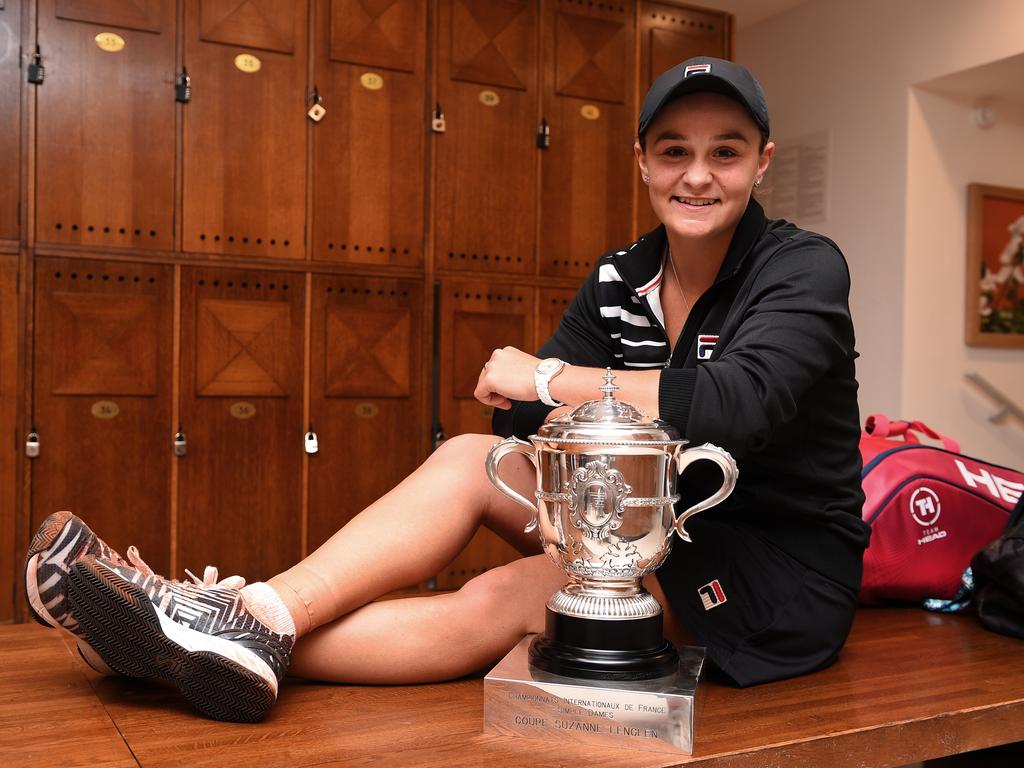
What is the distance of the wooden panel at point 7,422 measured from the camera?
3.44 metres

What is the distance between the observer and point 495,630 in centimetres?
153

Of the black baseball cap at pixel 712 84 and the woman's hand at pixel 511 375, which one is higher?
the black baseball cap at pixel 712 84

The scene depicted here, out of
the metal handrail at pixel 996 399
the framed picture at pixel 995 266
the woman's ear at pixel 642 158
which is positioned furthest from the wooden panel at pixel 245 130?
the metal handrail at pixel 996 399

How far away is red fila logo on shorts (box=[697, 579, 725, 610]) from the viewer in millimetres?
1529

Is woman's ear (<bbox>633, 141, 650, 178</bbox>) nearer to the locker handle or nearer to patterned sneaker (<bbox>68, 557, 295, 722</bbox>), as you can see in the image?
patterned sneaker (<bbox>68, 557, 295, 722</bbox>)

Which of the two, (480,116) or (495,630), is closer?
(495,630)

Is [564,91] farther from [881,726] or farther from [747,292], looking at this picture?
[881,726]

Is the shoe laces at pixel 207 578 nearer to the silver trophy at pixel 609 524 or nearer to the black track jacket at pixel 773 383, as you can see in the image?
the silver trophy at pixel 609 524

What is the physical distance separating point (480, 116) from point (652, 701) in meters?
3.32

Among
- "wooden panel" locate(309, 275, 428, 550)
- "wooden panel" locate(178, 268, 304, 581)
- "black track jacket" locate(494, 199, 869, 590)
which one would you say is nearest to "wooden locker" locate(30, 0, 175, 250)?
"wooden panel" locate(178, 268, 304, 581)

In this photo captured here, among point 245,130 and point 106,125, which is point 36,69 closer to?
point 106,125

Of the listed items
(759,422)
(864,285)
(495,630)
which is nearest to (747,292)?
(759,422)

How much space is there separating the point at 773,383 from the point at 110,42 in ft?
10.1

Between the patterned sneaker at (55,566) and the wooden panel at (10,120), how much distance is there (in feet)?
8.28
